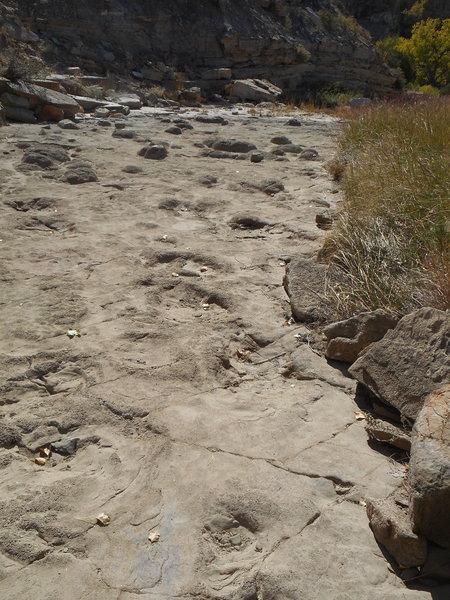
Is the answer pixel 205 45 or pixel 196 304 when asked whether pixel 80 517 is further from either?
pixel 205 45

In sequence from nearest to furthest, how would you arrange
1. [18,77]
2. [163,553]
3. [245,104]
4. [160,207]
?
1. [163,553]
2. [160,207]
3. [18,77]
4. [245,104]

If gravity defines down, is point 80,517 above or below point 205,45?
above

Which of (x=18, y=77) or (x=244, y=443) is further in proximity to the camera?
(x=18, y=77)

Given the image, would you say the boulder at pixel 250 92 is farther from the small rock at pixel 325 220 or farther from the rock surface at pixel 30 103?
the small rock at pixel 325 220

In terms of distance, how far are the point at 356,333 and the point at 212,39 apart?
16101 mm

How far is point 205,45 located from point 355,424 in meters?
16.5

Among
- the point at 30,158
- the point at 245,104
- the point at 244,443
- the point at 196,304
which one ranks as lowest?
the point at 245,104

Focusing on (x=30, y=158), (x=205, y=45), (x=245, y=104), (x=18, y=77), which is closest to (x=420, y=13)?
(x=205, y=45)

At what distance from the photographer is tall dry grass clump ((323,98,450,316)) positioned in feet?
10.0

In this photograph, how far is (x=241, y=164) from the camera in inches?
270

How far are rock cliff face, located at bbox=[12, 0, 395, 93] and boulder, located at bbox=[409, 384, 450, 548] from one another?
14008 millimetres

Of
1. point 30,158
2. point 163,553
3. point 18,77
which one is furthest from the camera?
point 18,77

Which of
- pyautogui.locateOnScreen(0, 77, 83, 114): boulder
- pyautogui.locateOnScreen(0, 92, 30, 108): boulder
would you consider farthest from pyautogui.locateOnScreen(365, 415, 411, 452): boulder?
pyautogui.locateOnScreen(0, 77, 83, 114): boulder

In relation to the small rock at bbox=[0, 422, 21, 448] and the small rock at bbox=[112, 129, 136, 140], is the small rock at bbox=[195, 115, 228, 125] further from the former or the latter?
the small rock at bbox=[0, 422, 21, 448]
